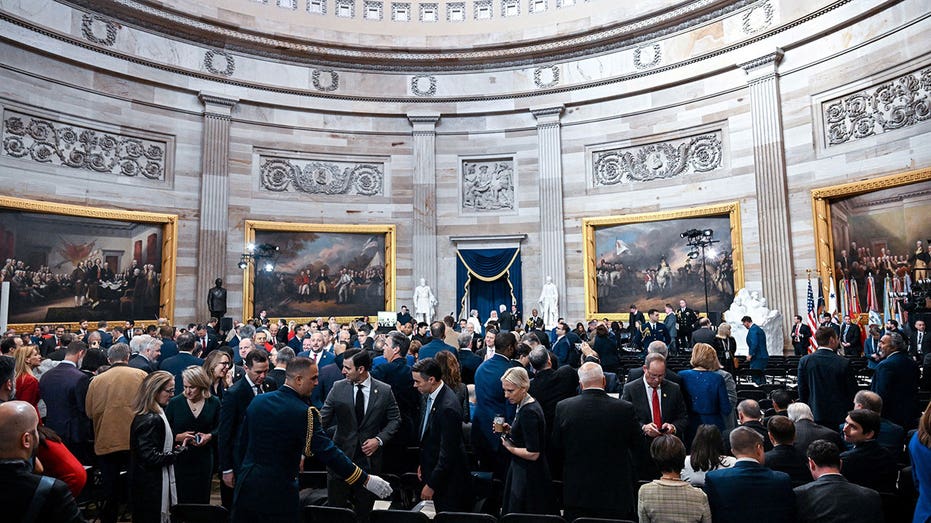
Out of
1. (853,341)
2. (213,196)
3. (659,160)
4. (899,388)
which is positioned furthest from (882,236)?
(213,196)

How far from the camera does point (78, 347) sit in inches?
262

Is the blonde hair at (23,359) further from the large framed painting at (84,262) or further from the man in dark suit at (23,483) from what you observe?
the large framed painting at (84,262)

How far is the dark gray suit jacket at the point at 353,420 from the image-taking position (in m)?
5.34

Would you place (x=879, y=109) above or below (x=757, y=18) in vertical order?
below

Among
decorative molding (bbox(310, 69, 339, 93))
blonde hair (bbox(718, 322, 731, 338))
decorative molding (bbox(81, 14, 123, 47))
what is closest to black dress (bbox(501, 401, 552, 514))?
blonde hair (bbox(718, 322, 731, 338))

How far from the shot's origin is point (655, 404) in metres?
5.61

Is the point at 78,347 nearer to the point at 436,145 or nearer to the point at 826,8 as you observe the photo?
the point at 436,145

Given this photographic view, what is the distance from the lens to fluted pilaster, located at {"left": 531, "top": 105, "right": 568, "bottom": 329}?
21438 millimetres

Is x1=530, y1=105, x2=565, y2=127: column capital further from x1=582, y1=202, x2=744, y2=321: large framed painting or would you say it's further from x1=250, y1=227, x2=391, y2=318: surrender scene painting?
x1=250, y1=227, x2=391, y2=318: surrender scene painting

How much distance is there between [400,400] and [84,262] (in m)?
15.2

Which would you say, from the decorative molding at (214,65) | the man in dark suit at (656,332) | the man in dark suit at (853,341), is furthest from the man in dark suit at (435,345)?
the decorative molding at (214,65)

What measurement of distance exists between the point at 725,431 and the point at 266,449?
174 inches

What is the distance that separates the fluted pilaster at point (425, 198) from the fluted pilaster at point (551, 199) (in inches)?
158

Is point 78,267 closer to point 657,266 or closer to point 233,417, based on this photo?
point 233,417
